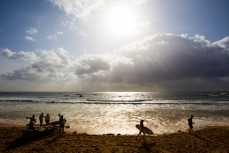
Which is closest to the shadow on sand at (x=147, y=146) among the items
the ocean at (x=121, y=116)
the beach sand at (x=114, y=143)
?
the beach sand at (x=114, y=143)

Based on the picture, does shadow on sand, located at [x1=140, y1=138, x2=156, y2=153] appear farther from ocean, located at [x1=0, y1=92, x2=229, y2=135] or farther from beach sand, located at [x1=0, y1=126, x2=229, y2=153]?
ocean, located at [x1=0, y1=92, x2=229, y2=135]

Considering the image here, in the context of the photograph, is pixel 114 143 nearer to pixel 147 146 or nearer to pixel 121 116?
pixel 147 146

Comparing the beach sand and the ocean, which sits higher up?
the ocean

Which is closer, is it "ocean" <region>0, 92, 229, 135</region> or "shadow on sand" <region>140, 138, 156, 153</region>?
"shadow on sand" <region>140, 138, 156, 153</region>

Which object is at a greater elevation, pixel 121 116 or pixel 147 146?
Result: pixel 121 116

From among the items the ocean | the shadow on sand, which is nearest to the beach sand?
the shadow on sand

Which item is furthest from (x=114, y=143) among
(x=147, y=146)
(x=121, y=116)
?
(x=121, y=116)

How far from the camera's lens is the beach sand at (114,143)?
1504 centimetres

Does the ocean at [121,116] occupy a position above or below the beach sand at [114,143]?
above

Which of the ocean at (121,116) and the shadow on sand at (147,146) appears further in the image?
the ocean at (121,116)

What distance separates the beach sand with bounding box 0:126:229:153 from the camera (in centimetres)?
Answer: 1504

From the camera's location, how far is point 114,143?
16.6 m

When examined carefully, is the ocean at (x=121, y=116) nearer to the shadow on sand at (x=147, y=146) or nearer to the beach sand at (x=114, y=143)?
the beach sand at (x=114, y=143)

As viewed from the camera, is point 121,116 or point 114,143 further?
point 121,116
